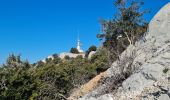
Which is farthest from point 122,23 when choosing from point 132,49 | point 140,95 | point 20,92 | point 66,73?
point 140,95

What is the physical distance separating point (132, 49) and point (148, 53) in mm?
1214

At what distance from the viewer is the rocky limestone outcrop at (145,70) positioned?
1864cm

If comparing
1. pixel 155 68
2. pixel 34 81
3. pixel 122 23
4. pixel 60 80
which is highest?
pixel 122 23

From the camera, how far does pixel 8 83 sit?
2436 centimetres

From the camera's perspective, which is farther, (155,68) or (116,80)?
(116,80)

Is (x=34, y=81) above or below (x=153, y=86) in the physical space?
above

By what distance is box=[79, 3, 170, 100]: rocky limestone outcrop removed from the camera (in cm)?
1864

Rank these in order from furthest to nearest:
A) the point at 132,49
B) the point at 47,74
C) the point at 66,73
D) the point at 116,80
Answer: the point at 66,73 < the point at 47,74 < the point at 132,49 < the point at 116,80

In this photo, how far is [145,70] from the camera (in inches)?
839

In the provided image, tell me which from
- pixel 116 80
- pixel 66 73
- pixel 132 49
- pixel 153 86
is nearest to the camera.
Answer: pixel 153 86

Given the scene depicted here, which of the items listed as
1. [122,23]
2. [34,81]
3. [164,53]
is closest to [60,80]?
[122,23]

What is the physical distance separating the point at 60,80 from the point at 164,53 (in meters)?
30.3

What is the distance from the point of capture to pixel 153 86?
→ 1864 centimetres

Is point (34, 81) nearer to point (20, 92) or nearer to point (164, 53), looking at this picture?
point (20, 92)
